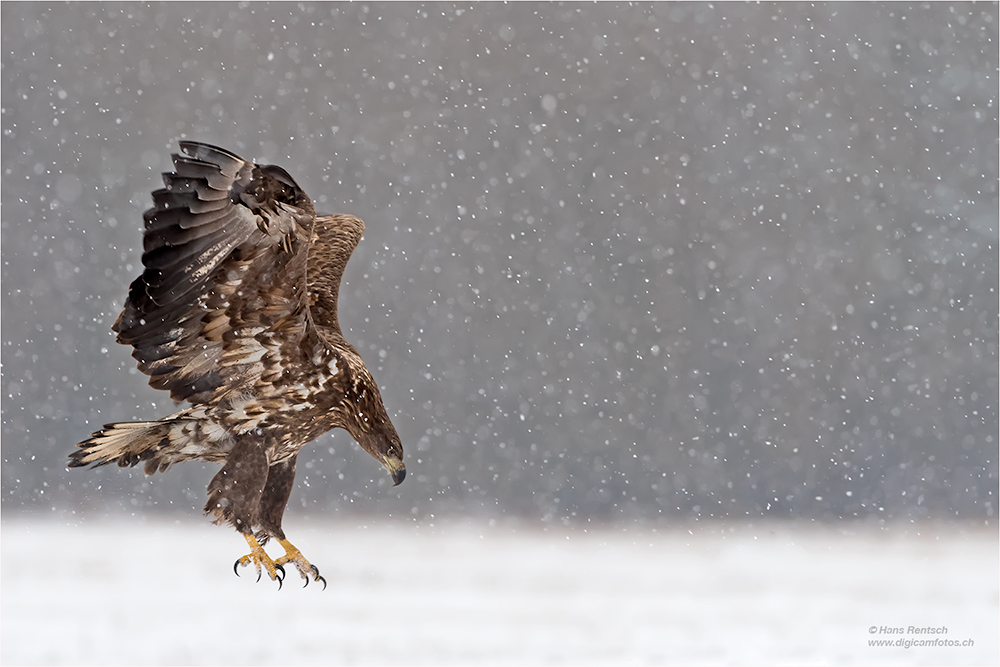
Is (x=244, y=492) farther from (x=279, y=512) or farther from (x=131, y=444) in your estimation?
(x=131, y=444)

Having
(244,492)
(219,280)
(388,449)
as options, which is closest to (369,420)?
(388,449)

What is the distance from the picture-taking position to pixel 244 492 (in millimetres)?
1985

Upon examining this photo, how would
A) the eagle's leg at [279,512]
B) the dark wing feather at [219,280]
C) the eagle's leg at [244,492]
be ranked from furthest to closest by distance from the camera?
the eagle's leg at [279,512]
the eagle's leg at [244,492]
the dark wing feather at [219,280]

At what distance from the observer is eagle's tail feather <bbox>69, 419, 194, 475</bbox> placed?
2125mm

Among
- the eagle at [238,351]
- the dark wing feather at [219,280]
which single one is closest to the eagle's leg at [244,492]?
the eagle at [238,351]

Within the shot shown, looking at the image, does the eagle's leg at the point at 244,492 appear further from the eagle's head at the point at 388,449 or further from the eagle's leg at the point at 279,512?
the eagle's head at the point at 388,449

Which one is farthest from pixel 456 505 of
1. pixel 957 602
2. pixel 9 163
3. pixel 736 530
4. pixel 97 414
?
pixel 9 163

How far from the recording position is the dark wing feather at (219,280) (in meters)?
1.81

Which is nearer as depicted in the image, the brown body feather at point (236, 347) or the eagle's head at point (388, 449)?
the brown body feather at point (236, 347)

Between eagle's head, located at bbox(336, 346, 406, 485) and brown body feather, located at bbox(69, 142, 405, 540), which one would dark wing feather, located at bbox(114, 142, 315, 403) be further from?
eagle's head, located at bbox(336, 346, 406, 485)

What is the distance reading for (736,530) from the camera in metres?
4.81

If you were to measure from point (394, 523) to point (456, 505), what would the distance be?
373 mm

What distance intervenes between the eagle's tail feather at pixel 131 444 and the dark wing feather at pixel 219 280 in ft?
0.38

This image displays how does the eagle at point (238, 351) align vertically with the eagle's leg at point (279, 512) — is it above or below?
above
